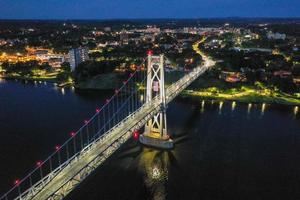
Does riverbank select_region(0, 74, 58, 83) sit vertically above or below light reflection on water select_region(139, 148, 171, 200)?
above

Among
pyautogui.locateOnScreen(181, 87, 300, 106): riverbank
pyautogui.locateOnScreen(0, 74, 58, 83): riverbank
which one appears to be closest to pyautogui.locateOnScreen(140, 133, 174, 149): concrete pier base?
pyautogui.locateOnScreen(181, 87, 300, 106): riverbank

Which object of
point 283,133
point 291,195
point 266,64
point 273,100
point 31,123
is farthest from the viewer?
point 266,64

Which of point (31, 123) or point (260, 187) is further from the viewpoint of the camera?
point (31, 123)

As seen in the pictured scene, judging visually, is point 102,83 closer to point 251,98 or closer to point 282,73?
point 251,98

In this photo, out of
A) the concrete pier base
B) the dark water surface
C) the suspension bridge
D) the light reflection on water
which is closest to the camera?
the suspension bridge

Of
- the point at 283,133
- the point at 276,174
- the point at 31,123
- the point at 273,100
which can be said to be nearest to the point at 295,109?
the point at 273,100

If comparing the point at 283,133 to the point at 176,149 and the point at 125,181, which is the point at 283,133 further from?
the point at 125,181

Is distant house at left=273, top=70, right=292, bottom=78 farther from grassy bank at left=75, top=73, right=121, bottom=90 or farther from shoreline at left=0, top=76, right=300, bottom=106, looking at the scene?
grassy bank at left=75, top=73, right=121, bottom=90

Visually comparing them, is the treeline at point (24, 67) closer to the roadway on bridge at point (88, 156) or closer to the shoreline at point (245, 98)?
the shoreline at point (245, 98)
